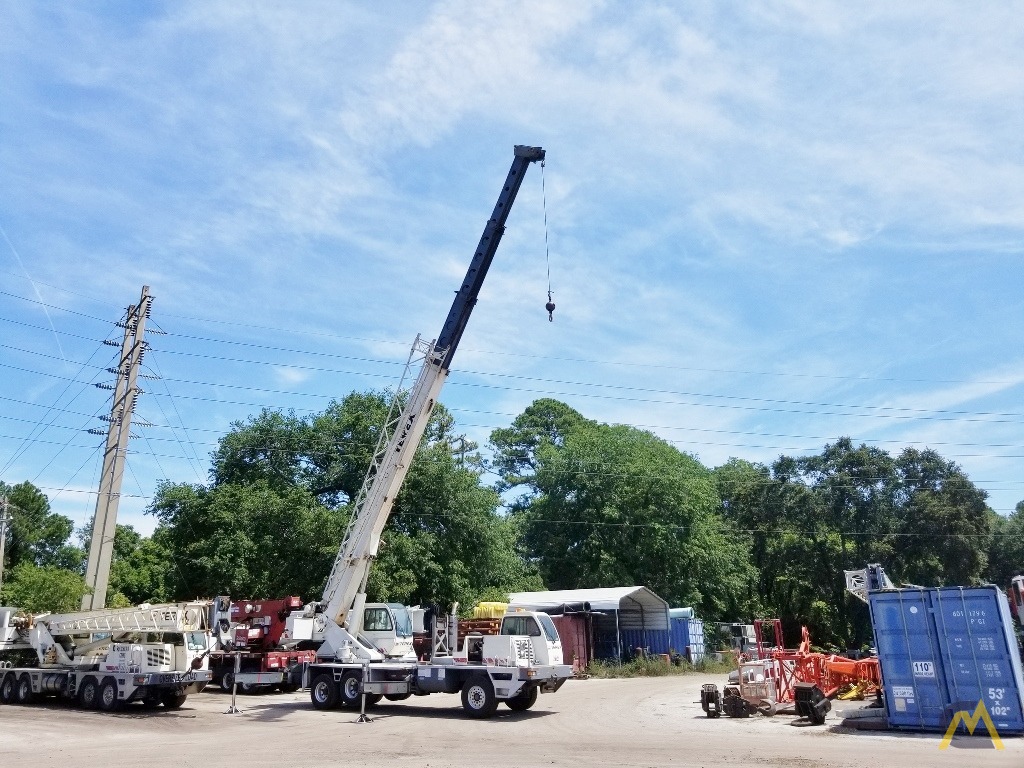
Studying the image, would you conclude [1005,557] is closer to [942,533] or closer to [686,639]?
[942,533]

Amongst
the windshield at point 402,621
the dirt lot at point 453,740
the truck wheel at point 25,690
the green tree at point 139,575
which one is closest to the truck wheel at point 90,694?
the dirt lot at point 453,740

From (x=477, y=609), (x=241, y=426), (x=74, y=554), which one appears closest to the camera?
(x=477, y=609)

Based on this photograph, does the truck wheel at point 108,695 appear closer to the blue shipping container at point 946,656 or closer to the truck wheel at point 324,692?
the truck wheel at point 324,692

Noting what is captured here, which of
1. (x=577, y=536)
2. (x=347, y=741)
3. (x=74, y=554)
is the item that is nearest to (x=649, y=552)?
(x=577, y=536)

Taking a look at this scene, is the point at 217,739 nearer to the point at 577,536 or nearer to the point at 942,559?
the point at 577,536

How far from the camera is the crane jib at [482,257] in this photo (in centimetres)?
2269

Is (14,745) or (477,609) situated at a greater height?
(477,609)

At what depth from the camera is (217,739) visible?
55.1 feet

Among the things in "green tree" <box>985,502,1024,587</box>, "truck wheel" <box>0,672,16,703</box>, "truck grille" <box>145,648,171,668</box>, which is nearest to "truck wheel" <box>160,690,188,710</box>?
"truck grille" <box>145,648,171,668</box>

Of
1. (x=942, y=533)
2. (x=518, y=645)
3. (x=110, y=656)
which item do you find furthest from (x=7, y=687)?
(x=942, y=533)

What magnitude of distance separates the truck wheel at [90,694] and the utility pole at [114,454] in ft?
14.6

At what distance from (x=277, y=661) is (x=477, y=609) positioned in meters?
9.44

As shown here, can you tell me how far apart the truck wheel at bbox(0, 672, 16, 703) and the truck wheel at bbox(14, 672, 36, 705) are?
0.33m

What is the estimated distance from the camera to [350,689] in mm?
21906
